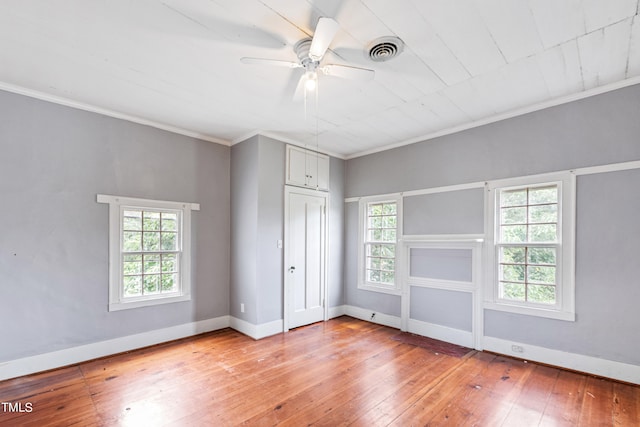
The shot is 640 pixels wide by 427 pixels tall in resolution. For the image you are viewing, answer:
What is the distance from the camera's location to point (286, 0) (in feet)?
6.09

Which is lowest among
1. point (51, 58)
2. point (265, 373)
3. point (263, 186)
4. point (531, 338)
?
point (265, 373)

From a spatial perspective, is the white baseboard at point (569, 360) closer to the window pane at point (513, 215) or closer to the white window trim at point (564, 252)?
the white window trim at point (564, 252)

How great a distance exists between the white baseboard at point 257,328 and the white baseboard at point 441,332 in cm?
188

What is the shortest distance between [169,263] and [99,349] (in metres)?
1.16

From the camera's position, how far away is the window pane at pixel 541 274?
3.24 metres

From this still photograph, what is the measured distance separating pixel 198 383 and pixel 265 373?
631 mm

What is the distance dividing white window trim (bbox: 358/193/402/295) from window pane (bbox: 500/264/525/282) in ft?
4.41

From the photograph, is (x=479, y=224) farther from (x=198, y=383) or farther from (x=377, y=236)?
(x=198, y=383)

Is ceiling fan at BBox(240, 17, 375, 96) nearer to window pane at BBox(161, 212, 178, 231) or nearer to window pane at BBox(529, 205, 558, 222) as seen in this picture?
window pane at BBox(529, 205, 558, 222)

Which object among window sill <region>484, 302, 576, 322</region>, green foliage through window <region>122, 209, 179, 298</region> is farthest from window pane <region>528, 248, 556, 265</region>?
green foliage through window <region>122, 209, 179, 298</region>

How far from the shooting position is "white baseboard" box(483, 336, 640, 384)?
277 cm

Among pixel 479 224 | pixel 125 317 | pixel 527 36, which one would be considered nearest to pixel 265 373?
pixel 125 317

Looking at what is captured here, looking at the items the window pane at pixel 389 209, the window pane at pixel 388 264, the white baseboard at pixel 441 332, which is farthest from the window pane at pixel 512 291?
the window pane at pixel 389 209

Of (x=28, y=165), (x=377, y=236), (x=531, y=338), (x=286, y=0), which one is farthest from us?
(x=377, y=236)
